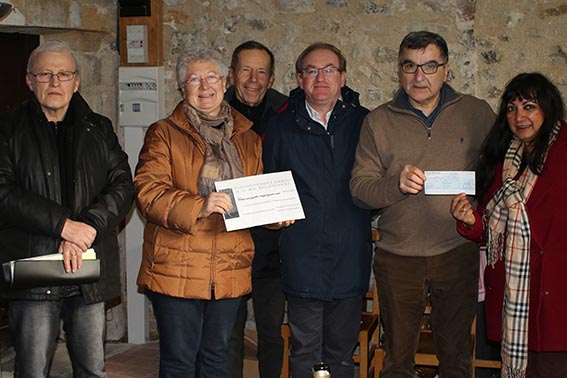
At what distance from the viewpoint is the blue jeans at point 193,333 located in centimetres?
301

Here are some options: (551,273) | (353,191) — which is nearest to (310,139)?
(353,191)

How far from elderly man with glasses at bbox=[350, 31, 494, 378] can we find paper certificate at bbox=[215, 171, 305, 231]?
0.28m

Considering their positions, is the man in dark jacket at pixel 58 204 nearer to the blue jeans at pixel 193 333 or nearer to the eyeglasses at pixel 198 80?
the blue jeans at pixel 193 333

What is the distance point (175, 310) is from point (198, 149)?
0.65 meters

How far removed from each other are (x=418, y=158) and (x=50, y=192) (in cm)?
148

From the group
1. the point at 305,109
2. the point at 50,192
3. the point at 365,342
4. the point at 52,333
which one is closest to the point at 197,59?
the point at 305,109

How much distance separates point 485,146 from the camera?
3.13 metres

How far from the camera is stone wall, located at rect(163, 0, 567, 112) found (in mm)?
4168

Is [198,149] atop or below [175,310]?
atop

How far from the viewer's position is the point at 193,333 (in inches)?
119

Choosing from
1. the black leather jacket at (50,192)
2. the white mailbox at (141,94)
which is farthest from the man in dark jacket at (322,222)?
the white mailbox at (141,94)

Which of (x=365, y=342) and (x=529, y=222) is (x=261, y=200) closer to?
(x=529, y=222)

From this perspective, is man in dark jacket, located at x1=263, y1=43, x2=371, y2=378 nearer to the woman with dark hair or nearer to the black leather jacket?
the woman with dark hair

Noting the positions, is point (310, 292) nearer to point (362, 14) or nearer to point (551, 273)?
point (551, 273)
